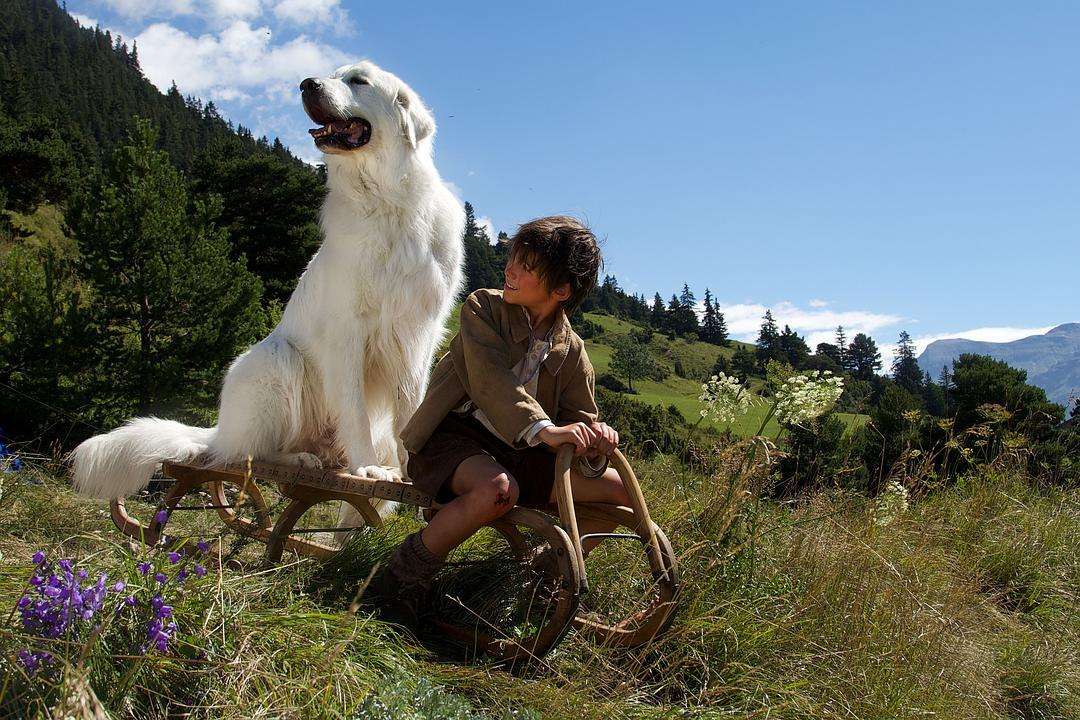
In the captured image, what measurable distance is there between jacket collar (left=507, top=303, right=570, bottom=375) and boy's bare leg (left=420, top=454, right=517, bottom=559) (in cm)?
52

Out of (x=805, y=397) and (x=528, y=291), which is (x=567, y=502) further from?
(x=805, y=397)

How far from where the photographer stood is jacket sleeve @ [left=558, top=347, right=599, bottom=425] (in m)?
3.23

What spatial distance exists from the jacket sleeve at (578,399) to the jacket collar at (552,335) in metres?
0.08

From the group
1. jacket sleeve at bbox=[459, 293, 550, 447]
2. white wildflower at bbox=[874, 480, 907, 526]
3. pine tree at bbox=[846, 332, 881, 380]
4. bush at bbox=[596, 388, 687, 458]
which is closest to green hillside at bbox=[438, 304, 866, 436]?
pine tree at bbox=[846, 332, 881, 380]

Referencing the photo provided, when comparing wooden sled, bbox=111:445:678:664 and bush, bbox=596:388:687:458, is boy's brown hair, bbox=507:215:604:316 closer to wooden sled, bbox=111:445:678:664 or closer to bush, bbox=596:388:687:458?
wooden sled, bbox=111:445:678:664

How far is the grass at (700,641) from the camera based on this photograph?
2051 millimetres

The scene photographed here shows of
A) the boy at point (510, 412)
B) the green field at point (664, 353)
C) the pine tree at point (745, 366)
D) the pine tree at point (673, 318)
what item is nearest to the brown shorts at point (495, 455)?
the boy at point (510, 412)

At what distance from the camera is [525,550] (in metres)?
3.43

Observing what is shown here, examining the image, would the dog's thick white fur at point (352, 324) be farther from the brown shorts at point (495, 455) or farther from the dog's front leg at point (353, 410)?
the brown shorts at point (495, 455)

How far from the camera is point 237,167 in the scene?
3369cm

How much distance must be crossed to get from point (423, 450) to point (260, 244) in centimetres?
3188

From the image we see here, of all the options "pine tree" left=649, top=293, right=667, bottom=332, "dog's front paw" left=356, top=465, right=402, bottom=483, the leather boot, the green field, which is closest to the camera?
the leather boot

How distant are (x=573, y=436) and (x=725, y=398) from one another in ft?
6.19

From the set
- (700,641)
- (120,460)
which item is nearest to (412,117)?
(120,460)
